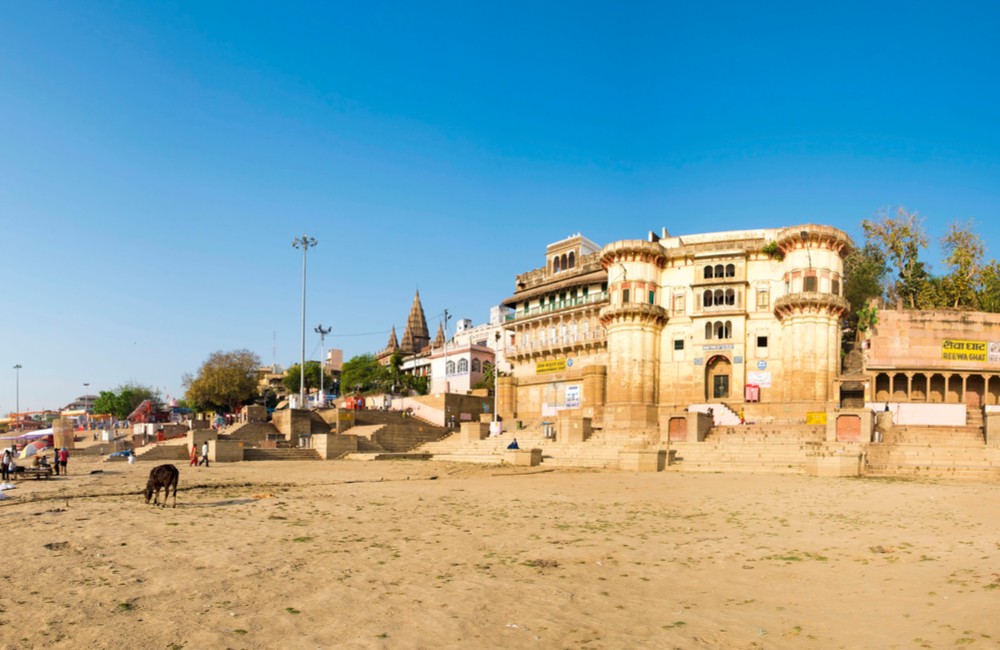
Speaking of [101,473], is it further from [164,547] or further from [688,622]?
[688,622]

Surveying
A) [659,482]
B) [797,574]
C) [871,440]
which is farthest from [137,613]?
[871,440]

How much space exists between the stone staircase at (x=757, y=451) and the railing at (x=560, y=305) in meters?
21.1

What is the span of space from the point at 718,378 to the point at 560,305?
53.9ft

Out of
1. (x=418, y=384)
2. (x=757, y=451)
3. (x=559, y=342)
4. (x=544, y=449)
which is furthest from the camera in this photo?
(x=418, y=384)

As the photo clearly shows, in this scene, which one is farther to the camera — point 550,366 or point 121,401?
point 121,401

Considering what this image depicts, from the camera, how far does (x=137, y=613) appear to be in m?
8.06

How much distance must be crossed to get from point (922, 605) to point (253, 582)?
340 inches

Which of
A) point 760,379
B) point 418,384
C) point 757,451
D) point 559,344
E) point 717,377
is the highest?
point 559,344

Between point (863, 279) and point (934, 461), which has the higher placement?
point (863, 279)

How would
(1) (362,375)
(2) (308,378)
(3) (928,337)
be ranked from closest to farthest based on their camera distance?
(3) (928,337), (1) (362,375), (2) (308,378)

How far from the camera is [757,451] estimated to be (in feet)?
106

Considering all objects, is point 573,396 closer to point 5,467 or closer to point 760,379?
point 760,379

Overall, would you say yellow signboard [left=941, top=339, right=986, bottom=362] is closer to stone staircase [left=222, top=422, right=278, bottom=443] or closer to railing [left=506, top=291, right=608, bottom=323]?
railing [left=506, top=291, right=608, bottom=323]

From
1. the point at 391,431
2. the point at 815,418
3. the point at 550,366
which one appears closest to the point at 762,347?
the point at 815,418
